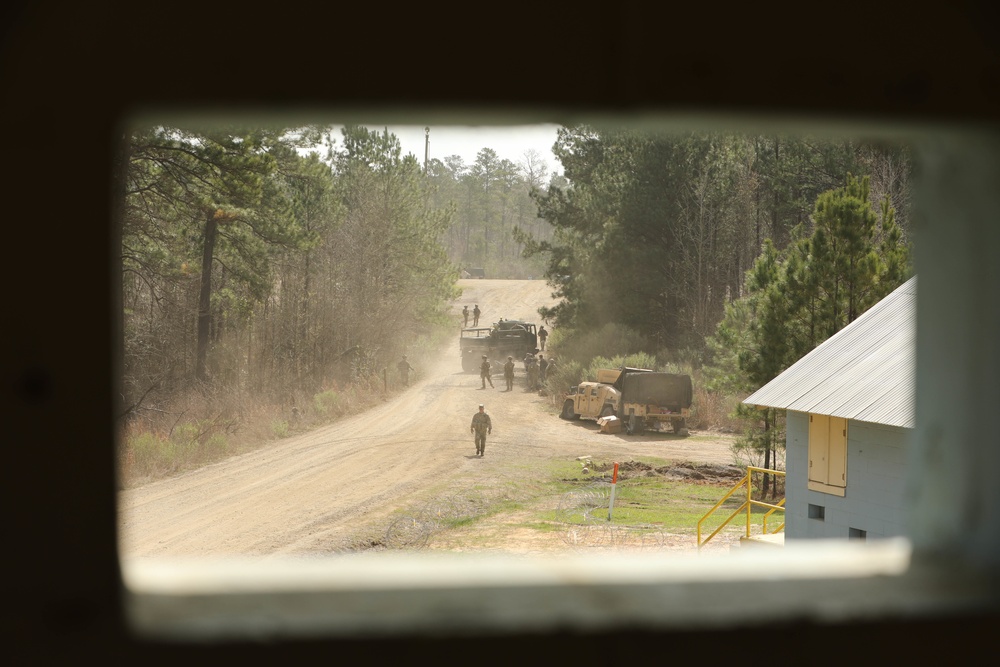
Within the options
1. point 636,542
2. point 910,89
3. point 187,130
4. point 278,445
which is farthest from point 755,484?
point 910,89

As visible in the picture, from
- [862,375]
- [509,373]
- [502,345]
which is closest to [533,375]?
[509,373]

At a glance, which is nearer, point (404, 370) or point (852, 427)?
point (852, 427)

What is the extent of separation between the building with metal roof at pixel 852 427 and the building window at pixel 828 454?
0.05ft

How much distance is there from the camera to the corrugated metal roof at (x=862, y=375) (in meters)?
13.2

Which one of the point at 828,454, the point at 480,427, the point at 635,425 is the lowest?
the point at 635,425

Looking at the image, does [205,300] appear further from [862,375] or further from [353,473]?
[862,375]

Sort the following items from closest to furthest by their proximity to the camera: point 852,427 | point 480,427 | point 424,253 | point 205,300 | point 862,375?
point 852,427 → point 862,375 → point 480,427 → point 205,300 → point 424,253

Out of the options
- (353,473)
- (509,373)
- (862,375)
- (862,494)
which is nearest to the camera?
(862,494)

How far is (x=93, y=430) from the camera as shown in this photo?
1879 mm

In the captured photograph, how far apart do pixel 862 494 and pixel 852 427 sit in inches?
37.8

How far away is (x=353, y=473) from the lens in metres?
20.6

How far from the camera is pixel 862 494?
14.0m

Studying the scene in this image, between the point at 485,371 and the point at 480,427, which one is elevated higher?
the point at 485,371

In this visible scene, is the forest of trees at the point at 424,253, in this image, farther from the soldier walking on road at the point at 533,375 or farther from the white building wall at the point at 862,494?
the white building wall at the point at 862,494
